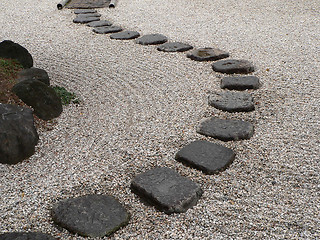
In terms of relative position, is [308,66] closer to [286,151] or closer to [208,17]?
[286,151]

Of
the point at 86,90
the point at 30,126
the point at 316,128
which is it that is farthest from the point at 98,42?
the point at 316,128

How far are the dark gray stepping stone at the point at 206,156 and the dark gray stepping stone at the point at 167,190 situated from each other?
234mm

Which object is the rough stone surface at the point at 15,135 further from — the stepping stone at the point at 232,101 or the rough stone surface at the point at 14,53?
the stepping stone at the point at 232,101

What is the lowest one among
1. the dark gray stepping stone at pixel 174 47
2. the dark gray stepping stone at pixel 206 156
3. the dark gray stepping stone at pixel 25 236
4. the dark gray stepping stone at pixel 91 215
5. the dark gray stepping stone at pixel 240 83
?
the dark gray stepping stone at pixel 25 236

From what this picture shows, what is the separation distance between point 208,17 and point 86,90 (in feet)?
16.0

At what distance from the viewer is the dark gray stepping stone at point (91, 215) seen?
2342 mm

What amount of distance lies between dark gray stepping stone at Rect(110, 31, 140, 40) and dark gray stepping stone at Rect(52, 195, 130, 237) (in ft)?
15.8

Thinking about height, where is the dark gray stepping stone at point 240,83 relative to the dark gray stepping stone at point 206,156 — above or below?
above

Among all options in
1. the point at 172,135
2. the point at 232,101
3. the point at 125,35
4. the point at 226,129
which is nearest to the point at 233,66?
the point at 232,101

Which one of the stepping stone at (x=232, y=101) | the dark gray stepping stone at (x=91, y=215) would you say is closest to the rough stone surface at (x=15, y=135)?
the dark gray stepping stone at (x=91, y=215)

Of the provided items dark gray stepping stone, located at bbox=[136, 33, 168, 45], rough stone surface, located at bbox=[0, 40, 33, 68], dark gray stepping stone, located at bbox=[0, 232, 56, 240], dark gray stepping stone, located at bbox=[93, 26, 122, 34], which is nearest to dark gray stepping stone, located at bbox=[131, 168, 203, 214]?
dark gray stepping stone, located at bbox=[0, 232, 56, 240]

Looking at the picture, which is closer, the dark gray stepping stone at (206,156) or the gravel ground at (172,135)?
the gravel ground at (172,135)

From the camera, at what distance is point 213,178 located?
9.44 feet

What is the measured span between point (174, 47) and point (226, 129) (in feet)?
9.96
